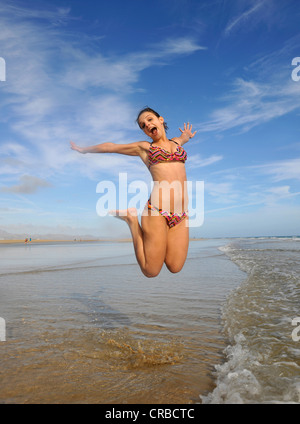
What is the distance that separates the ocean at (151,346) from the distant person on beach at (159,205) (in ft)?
4.18

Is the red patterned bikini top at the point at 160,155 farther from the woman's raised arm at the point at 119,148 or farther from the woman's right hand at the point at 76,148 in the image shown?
the woman's right hand at the point at 76,148

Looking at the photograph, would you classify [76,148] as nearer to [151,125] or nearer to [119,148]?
[119,148]

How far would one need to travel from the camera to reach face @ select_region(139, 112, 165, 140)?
187 inches

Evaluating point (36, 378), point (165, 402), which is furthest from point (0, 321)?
point (165, 402)

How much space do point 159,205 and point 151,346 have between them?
212 cm

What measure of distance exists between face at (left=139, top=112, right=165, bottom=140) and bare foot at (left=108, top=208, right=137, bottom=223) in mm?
1178

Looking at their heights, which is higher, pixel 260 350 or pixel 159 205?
pixel 159 205

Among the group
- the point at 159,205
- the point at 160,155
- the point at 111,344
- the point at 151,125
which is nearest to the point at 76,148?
the point at 151,125

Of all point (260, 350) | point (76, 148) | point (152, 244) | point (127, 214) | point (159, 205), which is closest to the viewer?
point (260, 350)

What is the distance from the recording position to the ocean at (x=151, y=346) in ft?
11.2

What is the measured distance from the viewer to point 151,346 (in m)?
4.70

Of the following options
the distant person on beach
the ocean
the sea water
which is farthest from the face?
the sea water

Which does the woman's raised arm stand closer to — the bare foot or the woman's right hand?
the woman's right hand

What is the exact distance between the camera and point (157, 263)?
14.9 feet
